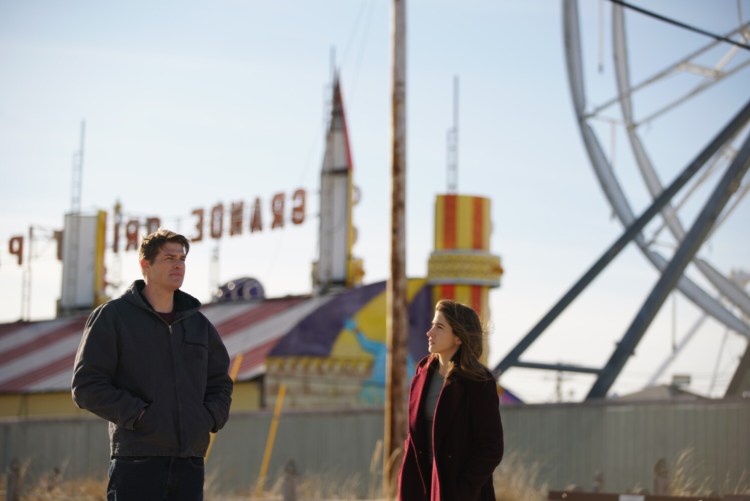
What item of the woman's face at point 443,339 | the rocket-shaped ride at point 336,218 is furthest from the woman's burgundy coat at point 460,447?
the rocket-shaped ride at point 336,218

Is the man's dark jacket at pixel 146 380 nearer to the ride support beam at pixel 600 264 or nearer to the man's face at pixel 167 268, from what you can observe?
the man's face at pixel 167 268

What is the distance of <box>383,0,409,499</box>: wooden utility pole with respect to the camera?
1370cm

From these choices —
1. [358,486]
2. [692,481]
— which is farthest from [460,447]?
[358,486]

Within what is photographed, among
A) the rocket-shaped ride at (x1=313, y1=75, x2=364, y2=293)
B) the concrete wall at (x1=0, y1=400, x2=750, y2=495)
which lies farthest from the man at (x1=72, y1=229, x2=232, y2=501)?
the rocket-shaped ride at (x1=313, y1=75, x2=364, y2=293)

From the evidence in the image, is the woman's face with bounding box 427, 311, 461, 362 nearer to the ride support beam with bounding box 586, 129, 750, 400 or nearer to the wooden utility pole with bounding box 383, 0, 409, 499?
the wooden utility pole with bounding box 383, 0, 409, 499

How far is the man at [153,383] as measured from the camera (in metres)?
5.43

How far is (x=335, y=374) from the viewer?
94.6 ft

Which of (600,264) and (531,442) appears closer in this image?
(531,442)

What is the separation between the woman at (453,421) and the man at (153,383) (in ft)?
3.18

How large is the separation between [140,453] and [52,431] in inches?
599

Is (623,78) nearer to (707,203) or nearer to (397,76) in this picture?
(707,203)

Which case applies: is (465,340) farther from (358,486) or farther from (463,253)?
(463,253)

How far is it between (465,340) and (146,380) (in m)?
1.51

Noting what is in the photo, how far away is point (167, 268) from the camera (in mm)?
5727
